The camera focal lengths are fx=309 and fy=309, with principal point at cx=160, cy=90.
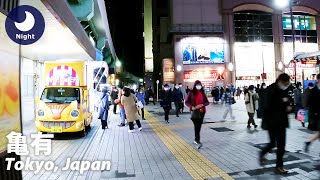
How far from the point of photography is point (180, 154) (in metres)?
7.46

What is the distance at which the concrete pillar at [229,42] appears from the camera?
36.8 meters

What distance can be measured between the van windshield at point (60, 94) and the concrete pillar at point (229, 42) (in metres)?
27.7

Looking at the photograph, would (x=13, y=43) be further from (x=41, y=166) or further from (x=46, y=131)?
(x=46, y=131)

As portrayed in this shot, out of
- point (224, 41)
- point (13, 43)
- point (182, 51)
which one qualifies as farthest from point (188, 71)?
point (13, 43)

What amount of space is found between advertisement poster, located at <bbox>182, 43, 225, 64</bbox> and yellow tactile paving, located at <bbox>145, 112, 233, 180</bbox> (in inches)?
1077

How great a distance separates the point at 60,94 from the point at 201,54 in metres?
27.3

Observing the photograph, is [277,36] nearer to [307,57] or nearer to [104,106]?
[307,57]

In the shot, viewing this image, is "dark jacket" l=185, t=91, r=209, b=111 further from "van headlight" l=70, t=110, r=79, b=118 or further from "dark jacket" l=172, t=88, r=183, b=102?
"dark jacket" l=172, t=88, r=183, b=102

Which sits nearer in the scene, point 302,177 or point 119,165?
point 302,177

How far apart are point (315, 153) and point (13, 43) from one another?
659 cm

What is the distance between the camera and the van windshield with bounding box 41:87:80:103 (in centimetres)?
1101

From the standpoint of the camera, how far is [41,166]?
655cm

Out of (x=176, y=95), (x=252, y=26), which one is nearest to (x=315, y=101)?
(x=176, y=95)

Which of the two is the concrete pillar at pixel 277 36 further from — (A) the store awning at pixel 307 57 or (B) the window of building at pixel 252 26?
(A) the store awning at pixel 307 57
